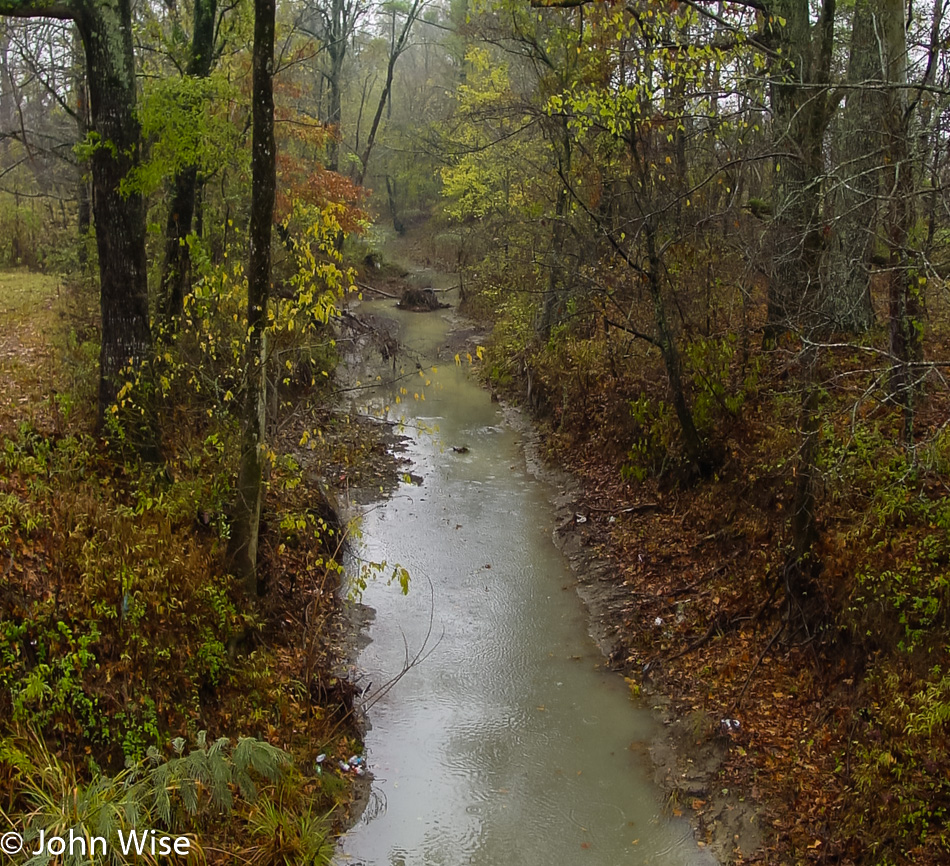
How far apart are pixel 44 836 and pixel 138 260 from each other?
5.94 meters

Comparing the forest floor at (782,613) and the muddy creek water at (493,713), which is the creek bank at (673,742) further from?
the muddy creek water at (493,713)

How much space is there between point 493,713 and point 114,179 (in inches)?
283

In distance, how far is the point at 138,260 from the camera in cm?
839

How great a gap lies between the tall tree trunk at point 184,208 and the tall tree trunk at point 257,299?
10.3 ft

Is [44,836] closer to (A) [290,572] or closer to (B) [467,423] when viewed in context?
(A) [290,572]

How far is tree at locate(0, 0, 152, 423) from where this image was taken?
7730 millimetres

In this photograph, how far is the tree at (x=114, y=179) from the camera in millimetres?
7730

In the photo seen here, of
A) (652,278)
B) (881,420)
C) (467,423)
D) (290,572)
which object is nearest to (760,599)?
(881,420)

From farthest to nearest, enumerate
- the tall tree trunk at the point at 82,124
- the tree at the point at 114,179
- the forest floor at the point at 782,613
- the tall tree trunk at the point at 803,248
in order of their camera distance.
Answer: the tall tree trunk at the point at 82,124 < the tall tree trunk at the point at 803,248 < the tree at the point at 114,179 < the forest floor at the point at 782,613

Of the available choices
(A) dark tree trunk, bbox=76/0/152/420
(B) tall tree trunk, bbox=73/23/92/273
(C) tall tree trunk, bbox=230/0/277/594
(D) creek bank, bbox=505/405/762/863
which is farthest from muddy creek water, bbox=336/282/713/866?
(B) tall tree trunk, bbox=73/23/92/273

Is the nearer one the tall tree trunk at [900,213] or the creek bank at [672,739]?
the creek bank at [672,739]

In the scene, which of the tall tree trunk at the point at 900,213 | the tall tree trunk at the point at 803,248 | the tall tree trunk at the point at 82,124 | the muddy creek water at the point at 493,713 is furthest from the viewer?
the tall tree trunk at the point at 82,124

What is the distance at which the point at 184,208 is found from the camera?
1142 centimetres

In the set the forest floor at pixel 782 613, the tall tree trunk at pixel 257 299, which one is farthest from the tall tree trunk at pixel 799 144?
the tall tree trunk at pixel 257 299
